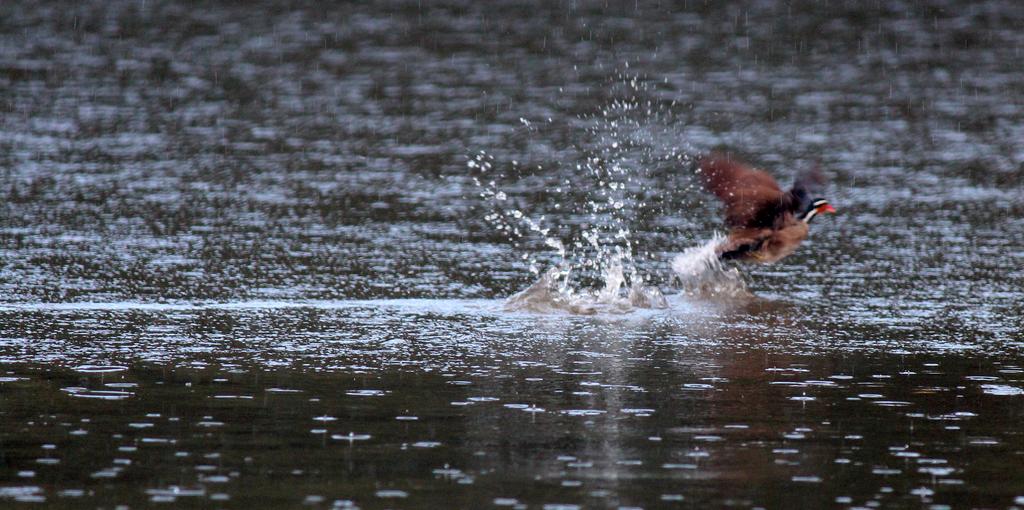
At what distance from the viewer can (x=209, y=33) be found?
29.4m

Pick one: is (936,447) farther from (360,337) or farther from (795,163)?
(795,163)

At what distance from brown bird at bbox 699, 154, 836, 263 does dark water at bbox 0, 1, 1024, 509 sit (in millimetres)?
341

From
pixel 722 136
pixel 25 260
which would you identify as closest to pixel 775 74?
pixel 722 136

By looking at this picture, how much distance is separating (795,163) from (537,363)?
8.98 metres

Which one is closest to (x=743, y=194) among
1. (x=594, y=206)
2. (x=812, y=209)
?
(x=812, y=209)

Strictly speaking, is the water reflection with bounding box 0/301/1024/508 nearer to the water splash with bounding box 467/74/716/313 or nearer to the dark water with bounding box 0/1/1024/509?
the dark water with bounding box 0/1/1024/509

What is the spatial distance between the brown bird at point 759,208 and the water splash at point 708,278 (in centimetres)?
20

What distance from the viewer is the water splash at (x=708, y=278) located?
40.9 feet

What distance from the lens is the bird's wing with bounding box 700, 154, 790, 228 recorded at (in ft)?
41.9

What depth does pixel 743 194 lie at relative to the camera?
12797 millimetres

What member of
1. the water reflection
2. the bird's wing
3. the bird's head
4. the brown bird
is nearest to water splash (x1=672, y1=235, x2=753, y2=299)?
the brown bird

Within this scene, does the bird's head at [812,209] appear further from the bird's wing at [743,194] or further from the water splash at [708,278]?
the water splash at [708,278]

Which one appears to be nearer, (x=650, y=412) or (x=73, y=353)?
(x=650, y=412)

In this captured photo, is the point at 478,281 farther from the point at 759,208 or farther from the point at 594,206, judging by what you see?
the point at 594,206
